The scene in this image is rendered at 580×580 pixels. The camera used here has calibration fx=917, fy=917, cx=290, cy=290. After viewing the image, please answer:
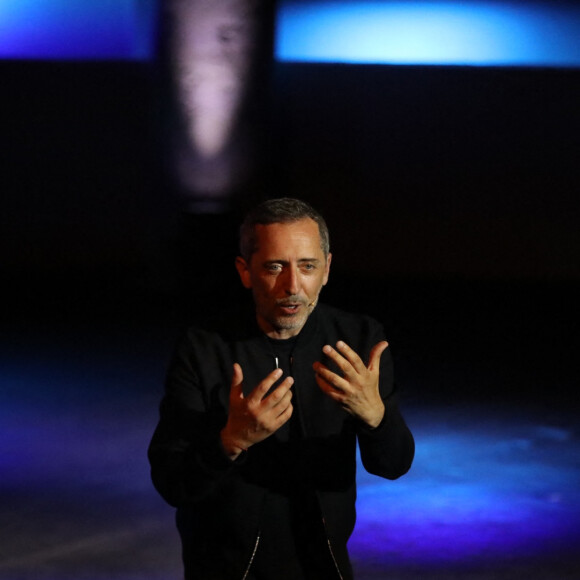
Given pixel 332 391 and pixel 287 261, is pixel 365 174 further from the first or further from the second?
pixel 332 391

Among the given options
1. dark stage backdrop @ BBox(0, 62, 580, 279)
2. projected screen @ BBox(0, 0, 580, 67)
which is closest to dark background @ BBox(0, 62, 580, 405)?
dark stage backdrop @ BBox(0, 62, 580, 279)

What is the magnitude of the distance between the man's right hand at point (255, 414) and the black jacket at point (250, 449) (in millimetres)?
60

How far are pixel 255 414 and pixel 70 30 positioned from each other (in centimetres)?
934

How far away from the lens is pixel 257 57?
8.86 m

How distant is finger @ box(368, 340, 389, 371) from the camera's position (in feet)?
5.58

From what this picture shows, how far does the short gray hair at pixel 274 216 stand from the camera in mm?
1738

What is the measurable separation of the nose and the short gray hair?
8cm

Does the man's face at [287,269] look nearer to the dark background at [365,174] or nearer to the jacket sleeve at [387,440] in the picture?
the jacket sleeve at [387,440]

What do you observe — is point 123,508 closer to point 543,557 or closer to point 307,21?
point 543,557

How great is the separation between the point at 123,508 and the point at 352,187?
753 centimetres

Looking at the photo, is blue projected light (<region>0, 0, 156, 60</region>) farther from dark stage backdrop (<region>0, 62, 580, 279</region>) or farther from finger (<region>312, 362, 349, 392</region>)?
finger (<region>312, 362, 349, 392</region>)

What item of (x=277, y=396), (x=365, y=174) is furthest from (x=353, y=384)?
(x=365, y=174)

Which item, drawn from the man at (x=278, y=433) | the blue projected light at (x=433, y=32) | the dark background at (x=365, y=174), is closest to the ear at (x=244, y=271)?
the man at (x=278, y=433)

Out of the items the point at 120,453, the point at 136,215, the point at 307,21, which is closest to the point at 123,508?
Result: the point at 120,453
